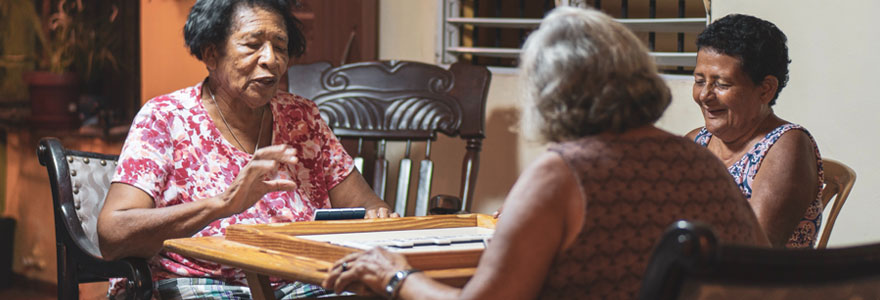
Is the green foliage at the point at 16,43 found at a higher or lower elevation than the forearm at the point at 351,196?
higher

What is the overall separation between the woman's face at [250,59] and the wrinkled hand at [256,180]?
0.48 m

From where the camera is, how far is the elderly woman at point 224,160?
7.10 ft

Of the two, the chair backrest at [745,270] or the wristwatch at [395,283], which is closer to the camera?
the chair backrest at [745,270]

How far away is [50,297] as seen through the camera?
4723 mm

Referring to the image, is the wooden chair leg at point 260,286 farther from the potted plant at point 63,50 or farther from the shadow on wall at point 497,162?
the potted plant at point 63,50

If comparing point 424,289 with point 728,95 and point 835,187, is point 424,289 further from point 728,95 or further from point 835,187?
point 835,187

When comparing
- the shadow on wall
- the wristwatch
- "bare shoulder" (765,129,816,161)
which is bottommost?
the shadow on wall

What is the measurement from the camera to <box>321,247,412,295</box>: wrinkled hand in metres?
1.51

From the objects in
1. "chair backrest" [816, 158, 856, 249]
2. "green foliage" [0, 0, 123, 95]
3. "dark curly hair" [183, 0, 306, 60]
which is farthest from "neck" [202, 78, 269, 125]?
"green foliage" [0, 0, 123, 95]

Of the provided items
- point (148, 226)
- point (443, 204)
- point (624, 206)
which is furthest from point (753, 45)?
point (148, 226)

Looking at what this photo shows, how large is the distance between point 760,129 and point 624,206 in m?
1.05

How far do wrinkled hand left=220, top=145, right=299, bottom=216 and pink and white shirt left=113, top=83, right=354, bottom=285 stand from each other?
28 centimetres

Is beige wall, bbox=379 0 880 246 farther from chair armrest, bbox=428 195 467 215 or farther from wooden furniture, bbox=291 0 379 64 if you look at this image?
wooden furniture, bbox=291 0 379 64

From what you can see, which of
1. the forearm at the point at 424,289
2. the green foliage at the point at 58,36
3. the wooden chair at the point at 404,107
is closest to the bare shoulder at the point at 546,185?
the forearm at the point at 424,289
